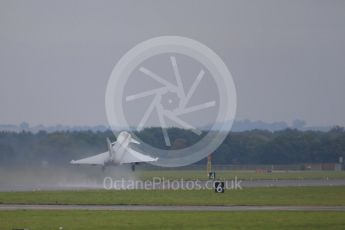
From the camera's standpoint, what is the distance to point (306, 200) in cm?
6156

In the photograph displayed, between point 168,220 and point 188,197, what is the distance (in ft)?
66.7

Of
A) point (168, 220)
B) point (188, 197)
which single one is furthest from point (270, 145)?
point (168, 220)

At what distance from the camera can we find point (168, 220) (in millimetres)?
44719

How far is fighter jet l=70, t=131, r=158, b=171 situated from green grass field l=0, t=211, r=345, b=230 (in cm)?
4922

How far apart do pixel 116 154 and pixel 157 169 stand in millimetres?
31234

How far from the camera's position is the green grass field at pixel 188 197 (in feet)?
195

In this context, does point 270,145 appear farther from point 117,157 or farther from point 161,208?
point 161,208

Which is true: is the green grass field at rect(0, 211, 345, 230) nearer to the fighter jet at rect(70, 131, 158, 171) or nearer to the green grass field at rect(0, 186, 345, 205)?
the green grass field at rect(0, 186, 345, 205)

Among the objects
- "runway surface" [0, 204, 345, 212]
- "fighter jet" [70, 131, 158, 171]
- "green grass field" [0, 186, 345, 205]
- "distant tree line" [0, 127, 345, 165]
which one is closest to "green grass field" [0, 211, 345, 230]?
"runway surface" [0, 204, 345, 212]

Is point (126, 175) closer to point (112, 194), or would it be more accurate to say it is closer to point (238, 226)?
point (112, 194)

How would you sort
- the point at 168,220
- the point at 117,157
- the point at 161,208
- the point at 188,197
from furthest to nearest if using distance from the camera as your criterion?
the point at 117,157 < the point at 188,197 < the point at 161,208 < the point at 168,220

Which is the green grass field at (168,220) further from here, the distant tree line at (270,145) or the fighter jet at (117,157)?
the distant tree line at (270,145)

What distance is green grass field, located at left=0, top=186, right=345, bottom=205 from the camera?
59438 mm

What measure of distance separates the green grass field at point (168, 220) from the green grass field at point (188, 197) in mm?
9634
